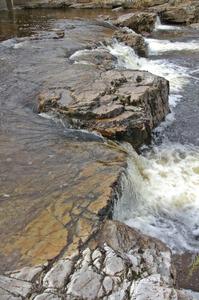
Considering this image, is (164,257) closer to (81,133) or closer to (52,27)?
(81,133)

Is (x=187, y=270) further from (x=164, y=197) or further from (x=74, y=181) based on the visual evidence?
A: (x=74, y=181)

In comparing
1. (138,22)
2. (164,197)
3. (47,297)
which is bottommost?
(164,197)

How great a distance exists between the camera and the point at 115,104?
7.54 m

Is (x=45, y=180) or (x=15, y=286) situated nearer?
(x=15, y=286)

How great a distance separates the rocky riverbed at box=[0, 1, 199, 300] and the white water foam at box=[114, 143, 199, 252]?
0.30 m

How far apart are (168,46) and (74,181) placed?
11.5m

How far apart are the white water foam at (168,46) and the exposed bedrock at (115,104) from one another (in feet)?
20.9

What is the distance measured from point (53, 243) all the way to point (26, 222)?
1.74ft

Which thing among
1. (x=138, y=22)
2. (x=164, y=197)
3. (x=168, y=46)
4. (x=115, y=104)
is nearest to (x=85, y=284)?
(x=164, y=197)

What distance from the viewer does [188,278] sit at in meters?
4.79

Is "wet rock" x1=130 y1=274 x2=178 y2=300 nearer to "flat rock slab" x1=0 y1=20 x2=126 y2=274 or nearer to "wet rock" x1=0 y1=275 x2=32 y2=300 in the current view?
"flat rock slab" x1=0 y1=20 x2=126 y2=274

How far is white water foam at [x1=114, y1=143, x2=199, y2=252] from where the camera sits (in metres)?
5.44

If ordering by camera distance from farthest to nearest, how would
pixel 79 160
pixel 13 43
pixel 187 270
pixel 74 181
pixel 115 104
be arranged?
pixel 13 43 < pixel 115 104 < pixel 79 160 < pixel 74 181 < pixel 187 270

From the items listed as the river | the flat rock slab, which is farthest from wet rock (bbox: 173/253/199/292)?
the flat rock slab
